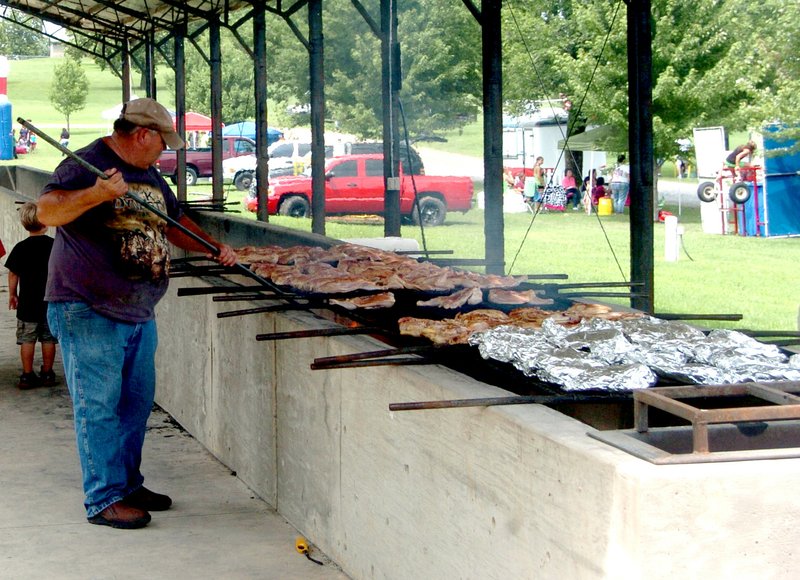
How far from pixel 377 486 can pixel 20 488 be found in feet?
8.97

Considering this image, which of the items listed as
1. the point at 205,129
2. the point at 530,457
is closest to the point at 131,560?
the point at 530,457

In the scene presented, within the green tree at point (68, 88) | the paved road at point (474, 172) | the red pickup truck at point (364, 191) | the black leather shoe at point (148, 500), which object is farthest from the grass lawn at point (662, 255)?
the green tree at point (68, 88)

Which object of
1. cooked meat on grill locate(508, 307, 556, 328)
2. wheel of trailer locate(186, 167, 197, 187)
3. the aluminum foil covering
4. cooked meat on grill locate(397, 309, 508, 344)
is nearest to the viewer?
the aluminum foil covering

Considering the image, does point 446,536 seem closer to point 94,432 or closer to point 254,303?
point 94,432

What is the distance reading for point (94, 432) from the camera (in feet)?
18.2

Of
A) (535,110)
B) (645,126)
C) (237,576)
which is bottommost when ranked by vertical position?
(237,576)

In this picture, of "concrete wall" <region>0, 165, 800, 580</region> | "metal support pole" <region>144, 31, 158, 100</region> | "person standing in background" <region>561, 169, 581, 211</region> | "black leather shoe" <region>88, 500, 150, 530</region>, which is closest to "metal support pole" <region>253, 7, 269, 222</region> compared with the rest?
"metal support pole" <region>144, 31, 158, 100</region>

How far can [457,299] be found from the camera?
19.8 ft

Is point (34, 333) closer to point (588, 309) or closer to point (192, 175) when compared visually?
point (588, 309)

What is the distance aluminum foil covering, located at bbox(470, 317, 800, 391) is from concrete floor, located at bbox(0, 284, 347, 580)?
4.68 ft

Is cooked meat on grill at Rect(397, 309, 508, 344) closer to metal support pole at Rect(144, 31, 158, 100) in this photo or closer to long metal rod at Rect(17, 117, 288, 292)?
long metal rod at Rect(17, 117, 288, 292)

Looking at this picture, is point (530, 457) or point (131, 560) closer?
point (530, 457)

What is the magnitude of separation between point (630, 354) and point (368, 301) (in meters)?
1.94

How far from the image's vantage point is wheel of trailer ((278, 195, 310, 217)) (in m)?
33.1
